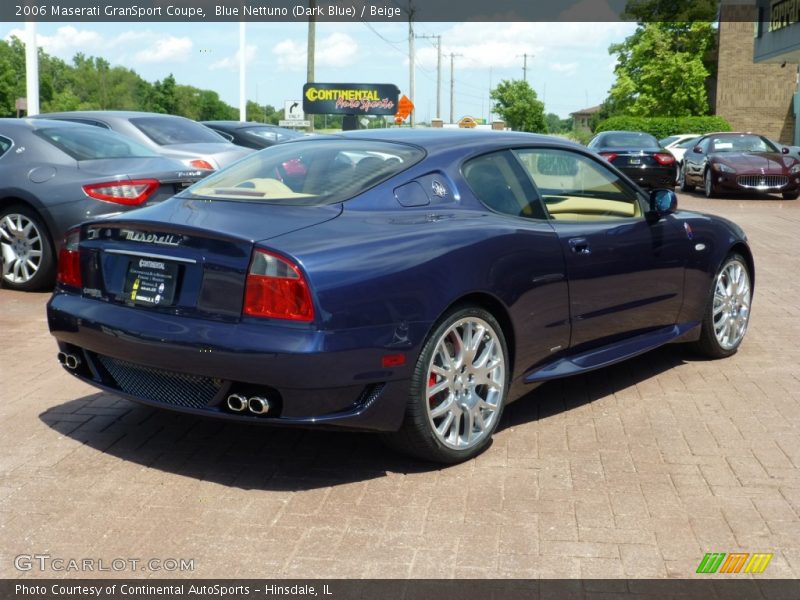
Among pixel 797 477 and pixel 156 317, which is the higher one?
pixel 156 317

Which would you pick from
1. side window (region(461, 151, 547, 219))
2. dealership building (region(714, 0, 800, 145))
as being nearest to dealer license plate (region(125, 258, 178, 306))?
side window (region(461, 151, 547, 219))

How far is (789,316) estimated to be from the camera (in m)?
8.35

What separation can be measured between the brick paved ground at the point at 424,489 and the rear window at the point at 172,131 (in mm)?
→ 6600

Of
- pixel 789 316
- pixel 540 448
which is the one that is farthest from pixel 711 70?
pixel 540 448

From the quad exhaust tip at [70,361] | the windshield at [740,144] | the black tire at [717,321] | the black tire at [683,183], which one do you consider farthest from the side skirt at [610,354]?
the black tire at [683,183]

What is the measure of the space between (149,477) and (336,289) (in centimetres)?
121

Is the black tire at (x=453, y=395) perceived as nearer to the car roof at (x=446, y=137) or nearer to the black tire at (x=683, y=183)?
the car roof at (x=446, y=137)

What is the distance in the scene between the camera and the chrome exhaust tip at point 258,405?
13.7 feet

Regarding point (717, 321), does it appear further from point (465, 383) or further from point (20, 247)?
point (20, 247)

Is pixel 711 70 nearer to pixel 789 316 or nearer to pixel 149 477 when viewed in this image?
pixel 789 316

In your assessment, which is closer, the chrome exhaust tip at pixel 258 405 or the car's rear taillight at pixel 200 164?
the chrome exhaust tip at pixel 258 405

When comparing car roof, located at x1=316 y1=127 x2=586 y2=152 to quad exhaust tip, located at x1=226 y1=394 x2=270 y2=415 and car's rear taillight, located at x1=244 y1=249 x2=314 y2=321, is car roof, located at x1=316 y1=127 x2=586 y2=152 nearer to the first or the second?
car's rear taillight, located at x1=244 y1=249 x2=314 y2=321
